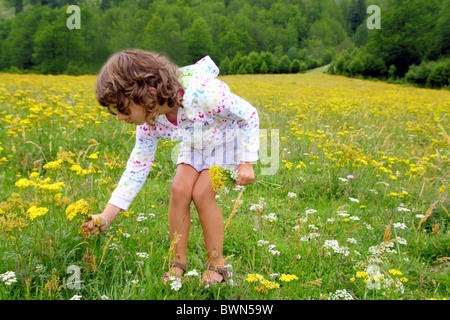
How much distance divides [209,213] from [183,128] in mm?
554

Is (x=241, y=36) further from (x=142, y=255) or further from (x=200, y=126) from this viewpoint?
(x=142, y=255)

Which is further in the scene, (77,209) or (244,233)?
(244,233)

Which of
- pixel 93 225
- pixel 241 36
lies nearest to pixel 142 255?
pixel 93 225

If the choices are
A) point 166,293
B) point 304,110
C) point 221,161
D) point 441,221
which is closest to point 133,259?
point 166,293

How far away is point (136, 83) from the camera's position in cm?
176

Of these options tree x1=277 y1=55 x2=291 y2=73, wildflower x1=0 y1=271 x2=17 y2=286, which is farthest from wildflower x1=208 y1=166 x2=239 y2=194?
tree x1=277 y1=55 x2=291 y2=73

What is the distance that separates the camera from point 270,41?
48031 mm

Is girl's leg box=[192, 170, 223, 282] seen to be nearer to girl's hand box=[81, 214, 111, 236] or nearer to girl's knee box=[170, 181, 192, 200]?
girl's knee box=[170, 181, 192, 200]

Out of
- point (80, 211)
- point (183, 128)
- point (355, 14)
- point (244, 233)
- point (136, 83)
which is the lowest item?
point (244, 233)

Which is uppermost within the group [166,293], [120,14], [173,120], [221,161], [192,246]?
[120,14]

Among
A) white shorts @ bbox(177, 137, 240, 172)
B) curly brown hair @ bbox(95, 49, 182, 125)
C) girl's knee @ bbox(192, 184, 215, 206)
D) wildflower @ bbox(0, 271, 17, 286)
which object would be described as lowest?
wildflower @ bbox(0, 271, 17, 286)

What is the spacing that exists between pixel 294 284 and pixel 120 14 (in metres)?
4.49

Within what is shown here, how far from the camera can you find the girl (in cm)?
178
